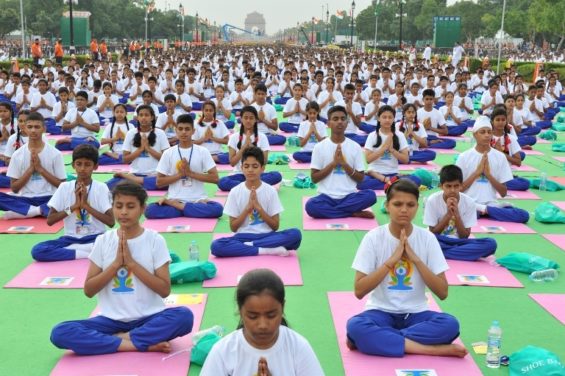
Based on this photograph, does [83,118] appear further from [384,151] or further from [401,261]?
[401,261]

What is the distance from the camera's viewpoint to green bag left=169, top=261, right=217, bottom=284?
6.73 m

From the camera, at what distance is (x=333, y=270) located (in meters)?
7.23

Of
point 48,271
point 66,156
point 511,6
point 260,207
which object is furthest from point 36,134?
point 511,6

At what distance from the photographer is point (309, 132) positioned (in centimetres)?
1256

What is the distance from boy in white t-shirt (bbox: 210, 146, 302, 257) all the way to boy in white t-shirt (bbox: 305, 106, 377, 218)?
1.51 m

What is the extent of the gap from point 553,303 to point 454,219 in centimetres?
125

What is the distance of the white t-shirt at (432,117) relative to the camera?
14.6 m

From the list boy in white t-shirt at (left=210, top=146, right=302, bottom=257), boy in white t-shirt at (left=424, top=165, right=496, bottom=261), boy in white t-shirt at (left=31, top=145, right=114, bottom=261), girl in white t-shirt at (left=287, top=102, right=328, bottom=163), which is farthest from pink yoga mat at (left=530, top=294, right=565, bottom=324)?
girl in white t-shirt at (left=287, top=102, right=328, bottom=163)

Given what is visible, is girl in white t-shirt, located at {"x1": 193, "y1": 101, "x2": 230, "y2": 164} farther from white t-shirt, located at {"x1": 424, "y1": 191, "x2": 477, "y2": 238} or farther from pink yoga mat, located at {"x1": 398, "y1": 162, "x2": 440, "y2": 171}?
white t-shirt, located at {"x1": 424, "y1": 191, "x2": 477, "y2": 238}

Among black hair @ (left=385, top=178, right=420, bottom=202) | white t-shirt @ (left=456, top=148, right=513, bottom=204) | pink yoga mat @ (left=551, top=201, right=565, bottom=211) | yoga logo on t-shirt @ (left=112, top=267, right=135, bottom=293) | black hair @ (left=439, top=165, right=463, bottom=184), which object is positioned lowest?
pink yoga mat @ (left=551, top=201, right=565, bottom=211)

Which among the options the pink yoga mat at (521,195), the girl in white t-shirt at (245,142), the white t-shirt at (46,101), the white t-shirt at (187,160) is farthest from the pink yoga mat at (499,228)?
the white t-shirt at (46,101)

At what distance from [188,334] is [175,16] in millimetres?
94258

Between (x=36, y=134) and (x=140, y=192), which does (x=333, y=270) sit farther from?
(x=36, y=134)

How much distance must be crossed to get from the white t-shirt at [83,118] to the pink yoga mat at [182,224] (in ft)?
17.7
